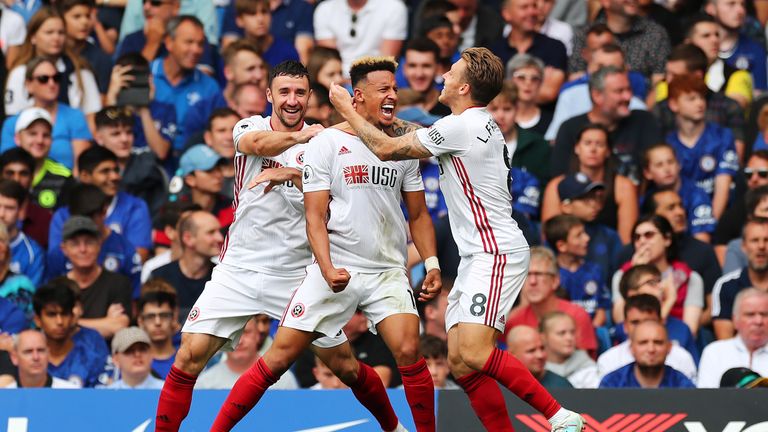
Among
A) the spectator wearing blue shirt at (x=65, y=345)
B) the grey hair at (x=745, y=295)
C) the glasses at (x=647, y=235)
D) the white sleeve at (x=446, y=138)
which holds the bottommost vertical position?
the spectator wearing blue shirt at (x=65, y=345)

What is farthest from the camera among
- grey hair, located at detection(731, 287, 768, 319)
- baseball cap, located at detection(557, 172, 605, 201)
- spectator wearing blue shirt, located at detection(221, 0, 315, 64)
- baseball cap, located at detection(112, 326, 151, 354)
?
spectator wearing blue shirt, located at detection(221, 0, 315, 64)

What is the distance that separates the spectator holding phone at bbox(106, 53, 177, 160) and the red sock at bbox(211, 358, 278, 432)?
18.4 feet

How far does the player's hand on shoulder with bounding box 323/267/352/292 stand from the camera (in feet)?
30.3

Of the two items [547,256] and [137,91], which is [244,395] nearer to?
[547,256]

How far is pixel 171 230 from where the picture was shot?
1369cm

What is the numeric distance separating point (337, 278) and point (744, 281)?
15.9 feet

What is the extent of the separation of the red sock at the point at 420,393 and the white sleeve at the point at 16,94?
22.8 ft

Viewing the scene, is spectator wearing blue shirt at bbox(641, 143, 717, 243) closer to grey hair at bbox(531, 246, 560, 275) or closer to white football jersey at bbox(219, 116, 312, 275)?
grey hair at bbox(531, 246, 560, 275)

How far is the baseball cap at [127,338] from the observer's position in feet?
39.5

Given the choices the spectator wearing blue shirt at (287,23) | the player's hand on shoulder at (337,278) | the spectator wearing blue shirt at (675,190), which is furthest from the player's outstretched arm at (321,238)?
the spectator wearing blue shirt at (287,23)

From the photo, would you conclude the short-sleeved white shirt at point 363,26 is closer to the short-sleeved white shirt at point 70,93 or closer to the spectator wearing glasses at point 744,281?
the short-sleeved white shirt at point 70,93

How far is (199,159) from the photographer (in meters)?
14.0

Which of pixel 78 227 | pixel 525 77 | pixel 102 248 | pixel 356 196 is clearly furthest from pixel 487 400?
pixel 525 77

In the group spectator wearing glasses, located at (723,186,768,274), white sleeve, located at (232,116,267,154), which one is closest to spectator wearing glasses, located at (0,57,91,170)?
white sleeve, located at (232,116,267,154)
